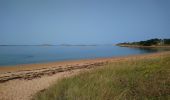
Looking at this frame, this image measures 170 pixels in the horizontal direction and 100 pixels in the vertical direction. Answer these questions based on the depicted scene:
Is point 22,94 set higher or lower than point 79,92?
lower

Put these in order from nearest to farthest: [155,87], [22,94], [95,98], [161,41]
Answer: [95,98] → [155,87] → [22,94] → [161,41]

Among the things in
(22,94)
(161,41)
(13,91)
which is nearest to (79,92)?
(22,94)

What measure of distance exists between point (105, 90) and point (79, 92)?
685mm

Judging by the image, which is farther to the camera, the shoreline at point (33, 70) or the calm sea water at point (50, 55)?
the calm sea water at point (50, 55)

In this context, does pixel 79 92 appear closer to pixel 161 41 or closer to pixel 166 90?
pixel 166 90

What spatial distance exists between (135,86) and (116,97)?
1.44m

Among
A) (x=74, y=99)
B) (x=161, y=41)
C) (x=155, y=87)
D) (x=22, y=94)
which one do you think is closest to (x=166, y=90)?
(x=155, y=87)

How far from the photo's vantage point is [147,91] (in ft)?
18.1

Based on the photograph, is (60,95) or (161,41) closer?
(60,95)

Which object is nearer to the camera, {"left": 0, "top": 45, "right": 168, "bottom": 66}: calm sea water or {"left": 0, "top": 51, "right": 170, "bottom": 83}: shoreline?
{"left": 0, "top": 51, "right": 170, "bottom": 83}: shoreline

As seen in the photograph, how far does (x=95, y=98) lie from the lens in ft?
16.1

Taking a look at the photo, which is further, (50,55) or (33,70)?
(50,55)

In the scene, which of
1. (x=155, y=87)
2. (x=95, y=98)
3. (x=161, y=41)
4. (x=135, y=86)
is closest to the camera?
(x=95, y=98)

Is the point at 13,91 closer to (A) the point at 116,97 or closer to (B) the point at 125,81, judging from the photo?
(B) the point at 125,81
